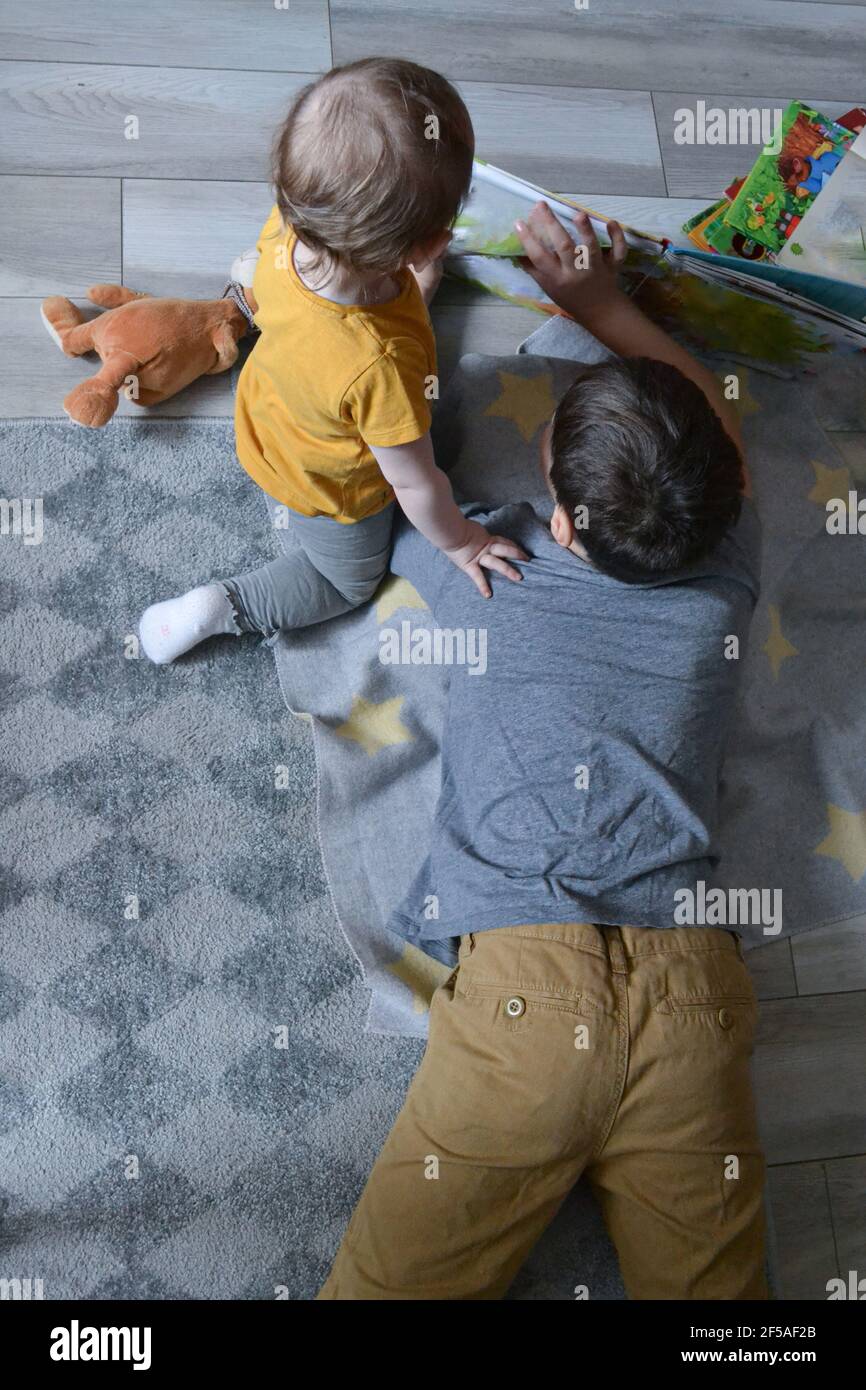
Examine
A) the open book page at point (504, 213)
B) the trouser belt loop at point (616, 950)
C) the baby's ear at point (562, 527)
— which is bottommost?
the trouser belt loop at point (616, 950)

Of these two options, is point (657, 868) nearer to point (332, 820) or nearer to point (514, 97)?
point (332, 820)

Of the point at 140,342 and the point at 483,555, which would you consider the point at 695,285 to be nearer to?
the point at 483,555

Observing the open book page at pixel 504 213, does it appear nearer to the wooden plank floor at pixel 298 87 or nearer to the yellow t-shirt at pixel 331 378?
the wooden plank floor at pixel 298 87

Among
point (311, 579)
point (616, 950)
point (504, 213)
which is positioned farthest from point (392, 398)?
point (616, 950)

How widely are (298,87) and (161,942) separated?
1105 mm

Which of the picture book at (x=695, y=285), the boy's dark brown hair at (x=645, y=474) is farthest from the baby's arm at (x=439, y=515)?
the picture book at (x=695, y=285)

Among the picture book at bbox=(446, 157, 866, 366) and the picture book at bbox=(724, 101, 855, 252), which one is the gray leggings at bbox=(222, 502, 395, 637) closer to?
the picture book at bbox=(446, 157, 866, 366)

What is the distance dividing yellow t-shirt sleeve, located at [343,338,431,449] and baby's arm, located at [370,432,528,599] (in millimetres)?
18

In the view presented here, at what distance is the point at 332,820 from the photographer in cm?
119

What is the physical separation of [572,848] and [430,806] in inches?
9.2

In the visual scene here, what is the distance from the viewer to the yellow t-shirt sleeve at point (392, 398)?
948mm

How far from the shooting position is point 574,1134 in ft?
3.10
